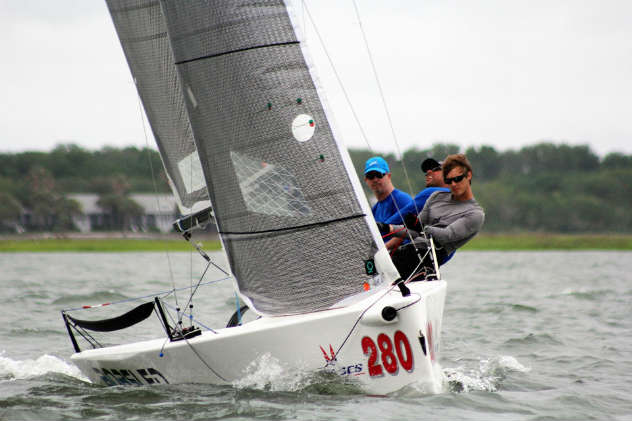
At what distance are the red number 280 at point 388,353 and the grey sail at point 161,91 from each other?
2165mm

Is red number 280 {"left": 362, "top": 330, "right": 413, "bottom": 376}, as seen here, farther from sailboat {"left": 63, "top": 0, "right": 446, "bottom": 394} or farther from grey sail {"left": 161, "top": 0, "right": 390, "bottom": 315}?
grey sail {"left": 161, "top": 0, "right": 390, "bottom": 315}

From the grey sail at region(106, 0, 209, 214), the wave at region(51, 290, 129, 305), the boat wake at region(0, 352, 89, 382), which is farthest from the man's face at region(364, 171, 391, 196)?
the wave at region(51, 290, 129, 305)

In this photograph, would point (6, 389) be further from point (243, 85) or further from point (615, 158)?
point (615, 158)

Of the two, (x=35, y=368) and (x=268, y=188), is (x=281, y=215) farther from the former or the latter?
(x=35, y=368)

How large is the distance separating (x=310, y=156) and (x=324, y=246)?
0.63 m

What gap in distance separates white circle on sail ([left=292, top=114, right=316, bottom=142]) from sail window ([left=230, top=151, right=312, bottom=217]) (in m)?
0.26

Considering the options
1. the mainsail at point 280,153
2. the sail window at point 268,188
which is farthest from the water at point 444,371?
the sail window at point 268,188

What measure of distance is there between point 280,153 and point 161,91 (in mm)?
1695

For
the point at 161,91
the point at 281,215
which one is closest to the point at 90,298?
the point at 161,91

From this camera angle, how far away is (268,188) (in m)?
5.55

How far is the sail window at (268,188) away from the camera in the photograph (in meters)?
5.51

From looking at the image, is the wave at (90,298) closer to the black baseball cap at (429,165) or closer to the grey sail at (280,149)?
the black baseball cap at (429,165)

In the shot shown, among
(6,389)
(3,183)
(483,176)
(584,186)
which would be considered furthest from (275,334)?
(483,176)

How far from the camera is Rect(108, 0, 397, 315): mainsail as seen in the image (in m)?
5.48
